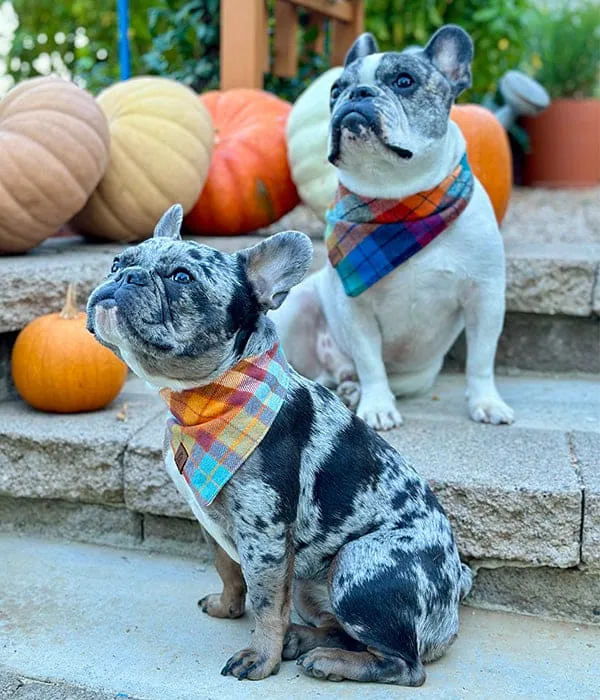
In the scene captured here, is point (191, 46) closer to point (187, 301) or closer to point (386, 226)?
point (386, 226)

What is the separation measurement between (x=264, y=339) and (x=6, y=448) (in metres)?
1.32

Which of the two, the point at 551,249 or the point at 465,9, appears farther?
the point at 465,9

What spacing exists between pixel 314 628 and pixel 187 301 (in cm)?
97

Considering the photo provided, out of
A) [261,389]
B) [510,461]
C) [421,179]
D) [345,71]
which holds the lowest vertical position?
[510,461]

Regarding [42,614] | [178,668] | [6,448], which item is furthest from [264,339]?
[6,448]

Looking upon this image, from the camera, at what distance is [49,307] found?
360 centimetres

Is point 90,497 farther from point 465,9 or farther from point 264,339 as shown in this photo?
point 465,9

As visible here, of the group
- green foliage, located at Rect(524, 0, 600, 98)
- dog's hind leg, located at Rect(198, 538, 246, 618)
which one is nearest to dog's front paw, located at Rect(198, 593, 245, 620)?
dog's hind leg, located at Rect(198, 538, 246, 618)

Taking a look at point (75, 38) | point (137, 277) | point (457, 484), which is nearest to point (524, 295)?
point (457, 484)

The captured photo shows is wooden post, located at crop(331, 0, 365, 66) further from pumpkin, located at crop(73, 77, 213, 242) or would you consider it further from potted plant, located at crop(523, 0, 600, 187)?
pumpkin, located at crop(73, 77, 213, 242)

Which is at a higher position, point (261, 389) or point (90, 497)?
point (261, 389)

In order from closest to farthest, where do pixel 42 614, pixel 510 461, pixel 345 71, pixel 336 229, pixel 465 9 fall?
1. pixel 42 614
2. pixel 510 461
3. pixel 345 71
4. pixel 336 229
5. pixel 465 9

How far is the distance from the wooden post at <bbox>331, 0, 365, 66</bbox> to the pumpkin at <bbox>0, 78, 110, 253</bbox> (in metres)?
3.03

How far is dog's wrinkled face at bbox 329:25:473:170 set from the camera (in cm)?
281
